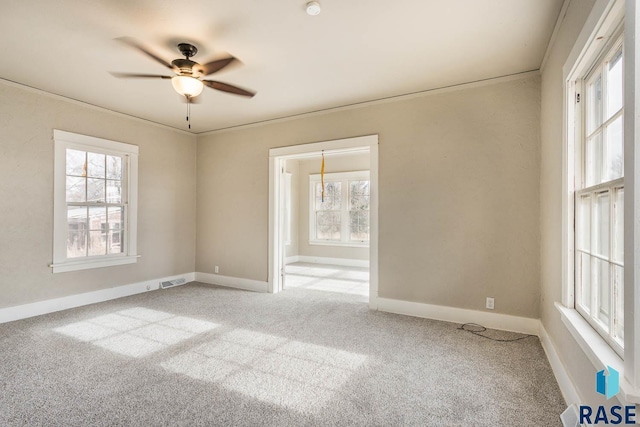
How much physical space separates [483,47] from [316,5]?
160cm

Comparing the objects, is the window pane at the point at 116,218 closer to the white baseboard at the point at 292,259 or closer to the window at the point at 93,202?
the window at the point at 93,202

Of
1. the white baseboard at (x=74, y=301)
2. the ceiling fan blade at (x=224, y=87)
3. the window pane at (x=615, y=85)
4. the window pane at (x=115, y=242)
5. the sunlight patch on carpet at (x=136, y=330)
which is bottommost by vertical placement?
the sunlight patch on carpet at (x=136, y=330)

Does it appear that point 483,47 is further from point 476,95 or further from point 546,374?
point 546,374

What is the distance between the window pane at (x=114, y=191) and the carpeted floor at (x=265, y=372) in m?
1.60

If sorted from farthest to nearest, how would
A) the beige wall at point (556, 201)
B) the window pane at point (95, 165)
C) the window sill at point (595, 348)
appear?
the window pane at point (95, 165) < the beige wall at point (556, 201) < the window sill at point (595, 348)

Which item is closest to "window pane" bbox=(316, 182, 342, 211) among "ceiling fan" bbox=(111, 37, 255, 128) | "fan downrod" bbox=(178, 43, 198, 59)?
"ceiling fan" bbox=(111, 37, 255, 128)

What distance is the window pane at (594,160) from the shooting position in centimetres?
184

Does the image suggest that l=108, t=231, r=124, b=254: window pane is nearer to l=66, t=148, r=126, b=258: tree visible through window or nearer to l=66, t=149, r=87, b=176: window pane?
l=66, t=148, r=126, b=258: tree visible through window

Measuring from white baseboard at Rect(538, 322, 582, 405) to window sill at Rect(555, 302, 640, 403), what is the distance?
34 cm

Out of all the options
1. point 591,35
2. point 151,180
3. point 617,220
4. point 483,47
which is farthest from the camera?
point 151,180

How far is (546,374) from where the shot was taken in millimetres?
2393

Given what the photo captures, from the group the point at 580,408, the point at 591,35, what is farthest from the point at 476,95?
the point at 580,408

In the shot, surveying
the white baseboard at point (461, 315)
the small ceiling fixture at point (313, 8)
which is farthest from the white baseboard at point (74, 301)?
the small ceiling fixture at point (313, 8)

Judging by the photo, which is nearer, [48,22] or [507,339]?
[48,22]
